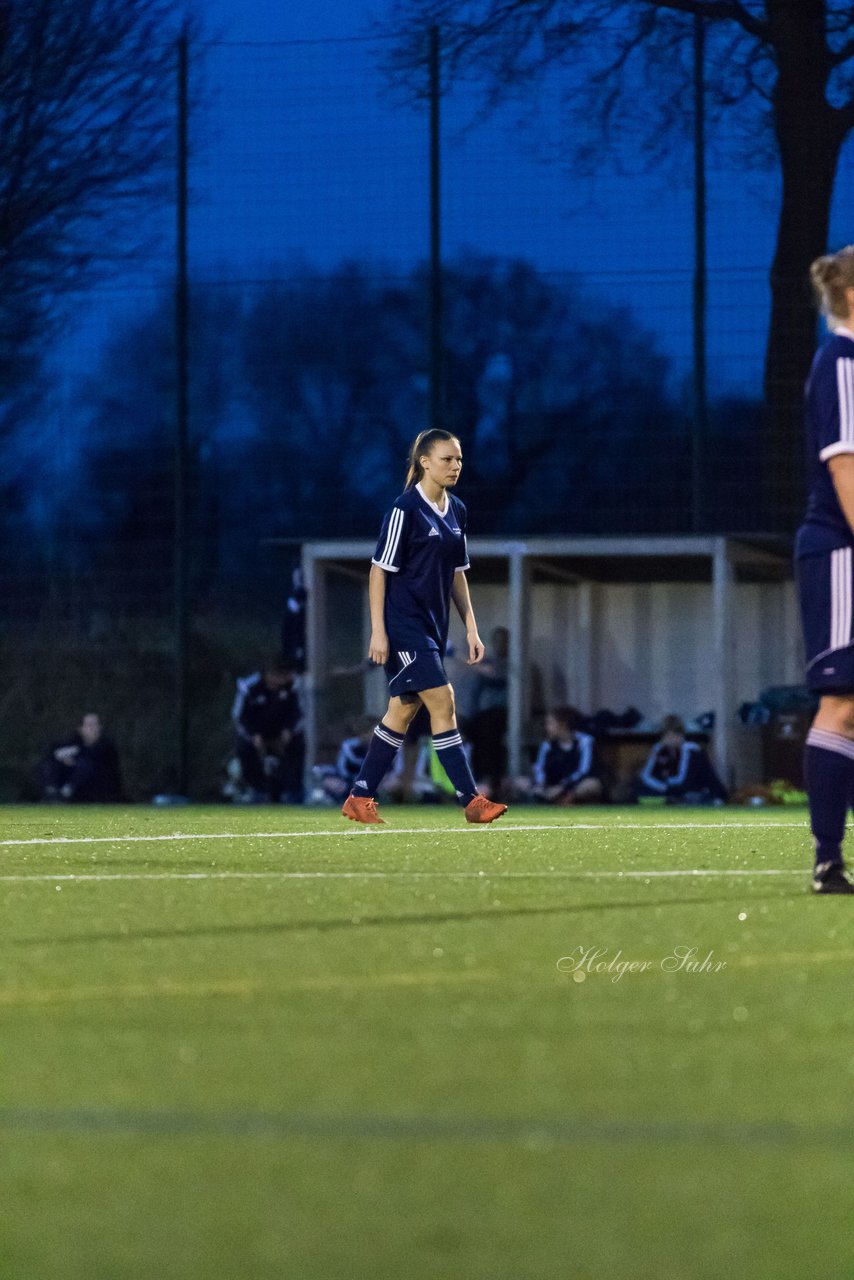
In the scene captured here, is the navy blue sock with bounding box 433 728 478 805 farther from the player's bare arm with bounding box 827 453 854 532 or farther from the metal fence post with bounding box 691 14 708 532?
the metal fence post with bounding box 691 14 708 532

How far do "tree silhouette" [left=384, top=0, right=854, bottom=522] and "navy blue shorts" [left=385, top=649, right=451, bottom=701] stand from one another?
1029 cm

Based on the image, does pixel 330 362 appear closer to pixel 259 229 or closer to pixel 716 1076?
pixel 259 229

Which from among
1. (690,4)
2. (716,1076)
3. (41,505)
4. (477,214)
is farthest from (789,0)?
(716,1076)

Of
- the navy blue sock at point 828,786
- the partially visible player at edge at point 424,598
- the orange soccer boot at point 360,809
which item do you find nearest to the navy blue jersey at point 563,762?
the orange soccer boot at point 360,809

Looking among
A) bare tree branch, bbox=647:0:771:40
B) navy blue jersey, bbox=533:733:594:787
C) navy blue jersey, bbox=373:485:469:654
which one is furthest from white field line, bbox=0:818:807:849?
bare tree branch, bbox=647:0:771:40

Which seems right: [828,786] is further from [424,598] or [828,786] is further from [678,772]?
[678,772]

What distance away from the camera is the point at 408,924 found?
220 inches

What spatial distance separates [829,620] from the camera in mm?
6461

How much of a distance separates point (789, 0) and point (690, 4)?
35.1 inches

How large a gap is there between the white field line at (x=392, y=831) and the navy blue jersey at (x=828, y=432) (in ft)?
12.8

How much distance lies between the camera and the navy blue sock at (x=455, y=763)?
10.5 meters

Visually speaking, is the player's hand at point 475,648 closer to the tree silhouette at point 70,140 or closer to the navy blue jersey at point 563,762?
the navy blue jersey at point 563,762

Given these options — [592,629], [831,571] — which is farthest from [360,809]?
[592,629]

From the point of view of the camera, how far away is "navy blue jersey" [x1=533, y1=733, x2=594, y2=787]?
1812 centimetres
